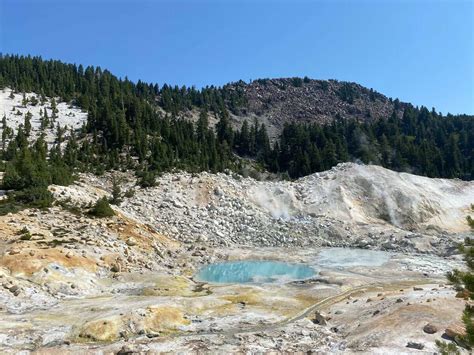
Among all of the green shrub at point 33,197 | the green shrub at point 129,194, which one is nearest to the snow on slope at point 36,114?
the green shrub at point 129,194

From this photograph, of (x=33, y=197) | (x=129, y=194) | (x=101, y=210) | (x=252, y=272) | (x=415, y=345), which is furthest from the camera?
(x=129, y=194)

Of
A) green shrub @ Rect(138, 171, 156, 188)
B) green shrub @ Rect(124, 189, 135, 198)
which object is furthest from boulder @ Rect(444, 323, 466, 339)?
green shrub @ Rect(138, 171, 156, 188)

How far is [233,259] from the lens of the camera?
5138cm

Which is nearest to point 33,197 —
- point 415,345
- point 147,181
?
point 147,181

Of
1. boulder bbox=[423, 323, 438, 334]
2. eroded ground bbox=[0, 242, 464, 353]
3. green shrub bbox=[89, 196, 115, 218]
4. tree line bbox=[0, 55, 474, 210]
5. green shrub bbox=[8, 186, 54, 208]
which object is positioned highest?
tree line bbox=[0, 55, 474, 210]

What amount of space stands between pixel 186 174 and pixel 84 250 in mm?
39381

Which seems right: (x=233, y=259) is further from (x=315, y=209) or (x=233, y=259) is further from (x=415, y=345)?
(x=415, y=345)

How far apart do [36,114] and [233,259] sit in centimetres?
7781

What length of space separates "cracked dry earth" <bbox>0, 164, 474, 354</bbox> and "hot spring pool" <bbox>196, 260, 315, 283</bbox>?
1.68 m

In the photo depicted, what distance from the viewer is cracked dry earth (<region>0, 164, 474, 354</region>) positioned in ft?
78.4

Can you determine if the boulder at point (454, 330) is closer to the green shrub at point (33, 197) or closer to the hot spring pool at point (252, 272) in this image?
the hot spring pool at point (252, 272)

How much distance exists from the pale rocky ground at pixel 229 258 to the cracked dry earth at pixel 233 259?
154 mm

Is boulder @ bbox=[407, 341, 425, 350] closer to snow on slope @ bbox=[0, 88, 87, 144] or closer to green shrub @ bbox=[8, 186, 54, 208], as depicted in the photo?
green shrub @ bbox=[8, 186, 54, 208]

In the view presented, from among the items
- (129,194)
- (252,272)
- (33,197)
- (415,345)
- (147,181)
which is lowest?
(252,272)
